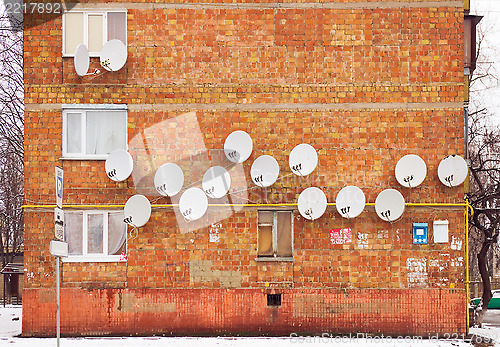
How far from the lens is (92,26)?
18.4 metres

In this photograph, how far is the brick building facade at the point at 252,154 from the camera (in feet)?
59.3

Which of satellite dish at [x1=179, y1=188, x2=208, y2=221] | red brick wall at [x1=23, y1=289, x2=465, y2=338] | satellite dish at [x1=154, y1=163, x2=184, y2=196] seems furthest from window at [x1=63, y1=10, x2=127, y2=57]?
red brick wall at [x1=23, y1=289, x2=465, y2=338]

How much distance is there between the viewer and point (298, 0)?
60.2ft

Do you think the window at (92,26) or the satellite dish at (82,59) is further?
the window at (92,26)

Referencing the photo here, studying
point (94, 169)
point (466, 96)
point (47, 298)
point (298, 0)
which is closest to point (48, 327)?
point (47, 298)

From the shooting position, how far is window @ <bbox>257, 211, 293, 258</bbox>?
18.3m

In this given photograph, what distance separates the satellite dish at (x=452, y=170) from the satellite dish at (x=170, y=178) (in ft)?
20.7

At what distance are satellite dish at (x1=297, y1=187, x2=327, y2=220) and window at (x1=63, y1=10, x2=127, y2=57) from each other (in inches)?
234

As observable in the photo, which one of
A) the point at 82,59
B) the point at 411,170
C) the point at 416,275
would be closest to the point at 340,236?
the point at 416,275

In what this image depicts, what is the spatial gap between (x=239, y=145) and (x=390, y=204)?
388 centimetres

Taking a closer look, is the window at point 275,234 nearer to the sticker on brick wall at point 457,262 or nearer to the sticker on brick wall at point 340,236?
the sticker on brick wall at point 340,236

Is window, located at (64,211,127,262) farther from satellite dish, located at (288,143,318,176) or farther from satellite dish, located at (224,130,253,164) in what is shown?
satellite dish, located at (288,143,318,176)

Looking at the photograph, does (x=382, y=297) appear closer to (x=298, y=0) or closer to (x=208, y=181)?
(x=208, y=181)

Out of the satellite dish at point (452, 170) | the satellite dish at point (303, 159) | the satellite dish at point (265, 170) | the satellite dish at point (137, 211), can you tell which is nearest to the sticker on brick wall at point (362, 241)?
the satellite dish at point (303, 159)
